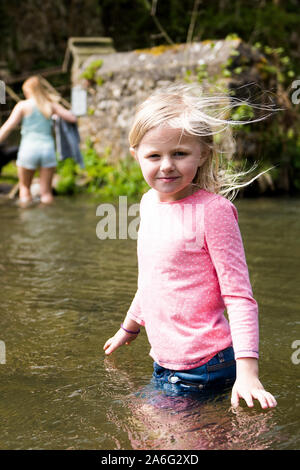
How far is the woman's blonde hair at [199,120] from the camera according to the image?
7.34 ft

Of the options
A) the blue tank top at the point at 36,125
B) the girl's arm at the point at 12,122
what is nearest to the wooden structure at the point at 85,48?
the blue tank top at the point at 36,125

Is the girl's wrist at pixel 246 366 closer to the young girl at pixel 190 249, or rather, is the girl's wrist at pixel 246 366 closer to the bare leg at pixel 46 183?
the young girl at pixel 190 249

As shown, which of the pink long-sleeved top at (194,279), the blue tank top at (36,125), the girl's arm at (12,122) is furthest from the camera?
the blue tank top at (36,125)

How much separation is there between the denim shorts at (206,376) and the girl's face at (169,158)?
585 mm

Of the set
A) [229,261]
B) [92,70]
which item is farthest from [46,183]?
[229,261]

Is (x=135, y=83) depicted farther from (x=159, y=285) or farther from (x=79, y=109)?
(x=159, y=285)

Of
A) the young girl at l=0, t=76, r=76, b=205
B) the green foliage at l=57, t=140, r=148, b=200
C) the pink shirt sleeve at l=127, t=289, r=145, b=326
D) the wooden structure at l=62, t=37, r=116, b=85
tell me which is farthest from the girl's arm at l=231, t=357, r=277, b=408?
the wooden structure at l=62, t=37, r=116, b=85

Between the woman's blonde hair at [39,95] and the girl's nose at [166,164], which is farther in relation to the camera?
the woman's blonde hair at [39,95]

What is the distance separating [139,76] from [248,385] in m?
8.78

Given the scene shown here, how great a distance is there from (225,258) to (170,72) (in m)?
8.20

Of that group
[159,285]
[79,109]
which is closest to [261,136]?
[79,109]

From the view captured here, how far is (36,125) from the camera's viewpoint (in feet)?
25.8

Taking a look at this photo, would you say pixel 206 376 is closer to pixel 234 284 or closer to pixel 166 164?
pixel 234 284

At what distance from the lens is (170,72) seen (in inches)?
395
